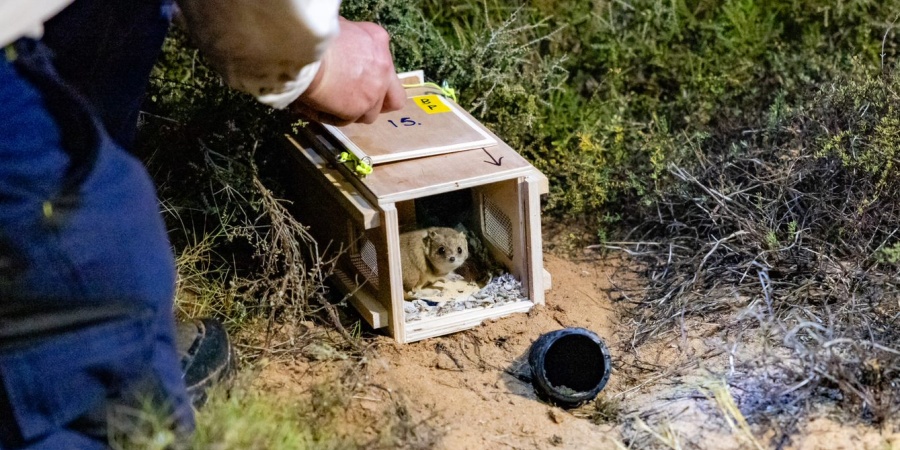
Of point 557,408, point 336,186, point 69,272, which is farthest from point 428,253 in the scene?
point 69,272

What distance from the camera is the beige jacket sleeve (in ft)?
8.20

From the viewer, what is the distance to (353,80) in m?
3.13

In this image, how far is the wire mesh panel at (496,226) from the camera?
420 cm

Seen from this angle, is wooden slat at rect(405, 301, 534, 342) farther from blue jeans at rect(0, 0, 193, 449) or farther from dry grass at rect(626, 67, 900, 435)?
blue jeans at rect(0, 0, 193, 449)

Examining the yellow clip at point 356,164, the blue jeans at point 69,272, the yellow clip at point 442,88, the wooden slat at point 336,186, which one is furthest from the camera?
the yellow clip at point 442,88

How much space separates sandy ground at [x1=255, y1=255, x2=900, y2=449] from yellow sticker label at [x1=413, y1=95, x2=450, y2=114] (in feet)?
3.12

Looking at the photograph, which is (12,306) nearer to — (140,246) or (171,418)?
(140,246)

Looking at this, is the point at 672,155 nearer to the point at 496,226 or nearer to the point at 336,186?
the point at 496,226

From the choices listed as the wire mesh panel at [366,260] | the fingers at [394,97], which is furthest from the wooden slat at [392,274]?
the fingers at [394,97]

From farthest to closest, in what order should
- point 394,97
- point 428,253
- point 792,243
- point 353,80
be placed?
point 428,253 → point 792,243 → point 394,97 → point 353,80

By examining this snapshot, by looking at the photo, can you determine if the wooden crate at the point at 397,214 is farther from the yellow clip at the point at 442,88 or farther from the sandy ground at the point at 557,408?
the yellow clip at the point at 442,88

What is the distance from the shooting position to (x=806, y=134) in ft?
14.6

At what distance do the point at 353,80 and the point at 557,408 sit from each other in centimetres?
137

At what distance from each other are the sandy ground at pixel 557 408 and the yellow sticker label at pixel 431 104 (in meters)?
0.95
